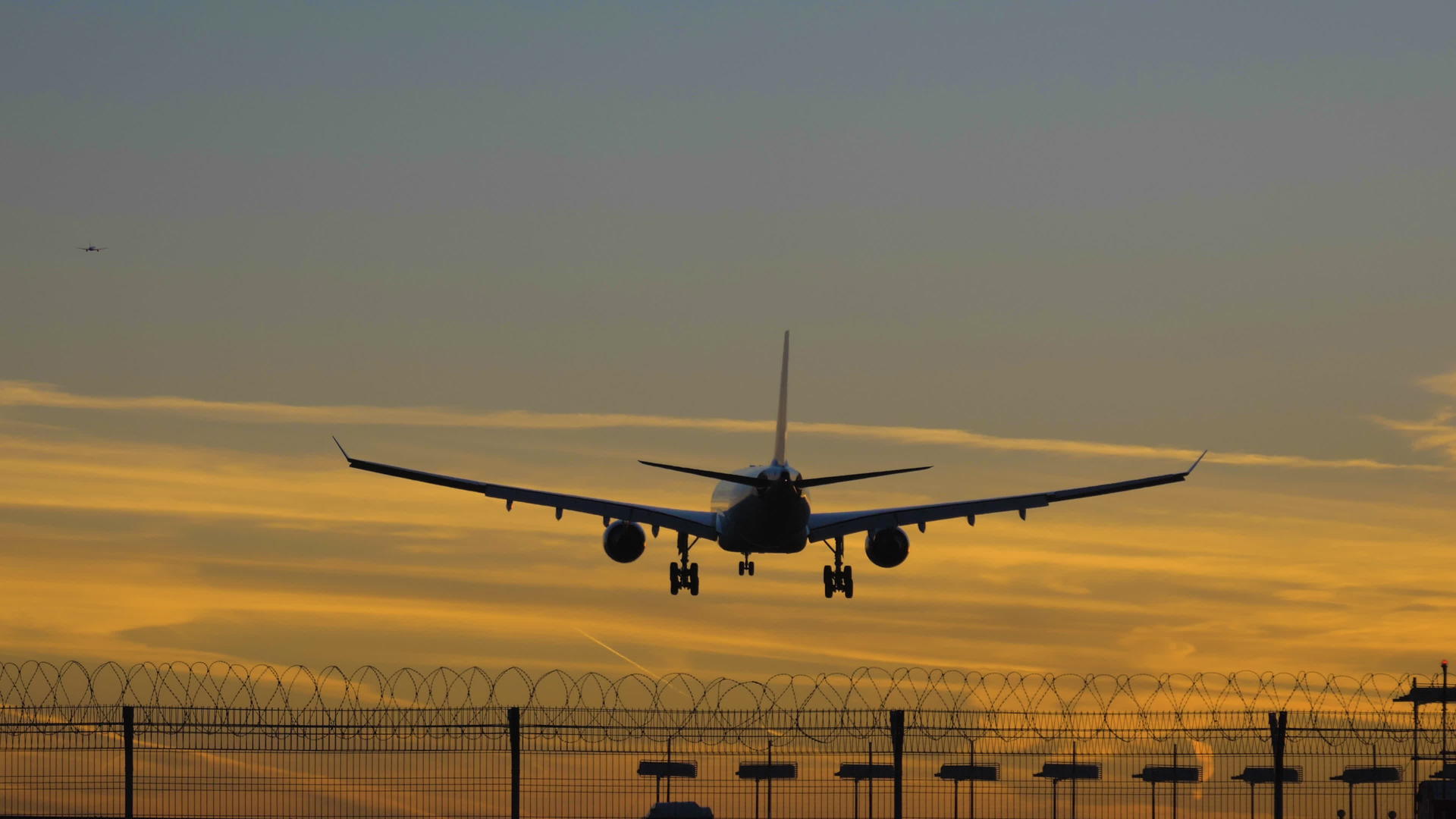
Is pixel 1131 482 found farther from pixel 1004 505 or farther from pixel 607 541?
pixel 607 541

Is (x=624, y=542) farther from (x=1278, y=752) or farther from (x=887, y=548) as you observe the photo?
(x=1278, y=752)

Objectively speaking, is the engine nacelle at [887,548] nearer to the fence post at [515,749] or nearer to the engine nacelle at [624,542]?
the engine nacelle at [624,542]

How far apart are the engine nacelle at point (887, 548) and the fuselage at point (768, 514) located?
620 centimetres

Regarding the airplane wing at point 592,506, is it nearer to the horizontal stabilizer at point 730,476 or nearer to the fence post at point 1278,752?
the horizontal stabilizer at point 730,476

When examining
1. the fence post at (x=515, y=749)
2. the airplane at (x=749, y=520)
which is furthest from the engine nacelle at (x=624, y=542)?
the fence post at (x=515, y=749)

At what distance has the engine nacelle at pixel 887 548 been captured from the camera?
285 feet

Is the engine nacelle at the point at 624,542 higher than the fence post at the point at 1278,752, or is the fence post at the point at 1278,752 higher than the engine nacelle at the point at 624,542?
the engine nacelle at the point at 624,542

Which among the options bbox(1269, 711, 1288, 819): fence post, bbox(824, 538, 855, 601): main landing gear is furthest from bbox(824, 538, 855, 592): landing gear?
bbox(1269, 711, 1288, 819): fence post

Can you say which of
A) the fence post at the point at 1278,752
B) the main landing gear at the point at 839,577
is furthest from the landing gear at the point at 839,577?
the fence post at the point at 1278,752

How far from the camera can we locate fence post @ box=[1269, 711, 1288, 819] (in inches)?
1642

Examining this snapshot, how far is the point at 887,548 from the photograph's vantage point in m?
86.9

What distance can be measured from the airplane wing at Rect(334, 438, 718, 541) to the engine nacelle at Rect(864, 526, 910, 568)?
7.11 meters

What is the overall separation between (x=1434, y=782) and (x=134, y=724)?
36.9m

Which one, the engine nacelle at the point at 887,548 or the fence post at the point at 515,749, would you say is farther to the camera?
the engine nacelle at the point at 887,548
